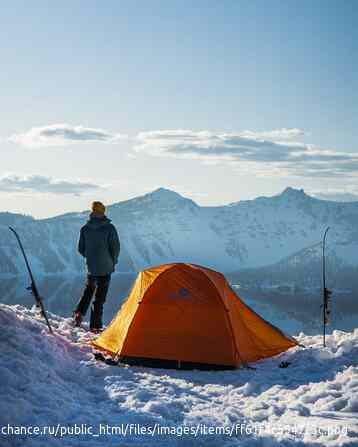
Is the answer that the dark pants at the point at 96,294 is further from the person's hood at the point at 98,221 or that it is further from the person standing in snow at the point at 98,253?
the person's hood at the point at 98,221

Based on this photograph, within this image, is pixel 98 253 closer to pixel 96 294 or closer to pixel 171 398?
pixel 96 294

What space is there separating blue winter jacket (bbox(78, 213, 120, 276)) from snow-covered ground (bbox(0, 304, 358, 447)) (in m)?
2.94

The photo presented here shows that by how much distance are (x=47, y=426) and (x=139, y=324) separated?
A: 5.65m

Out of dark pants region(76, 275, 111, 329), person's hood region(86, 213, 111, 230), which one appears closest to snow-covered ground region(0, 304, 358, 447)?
dark pants region(76, 275, 111, 329)

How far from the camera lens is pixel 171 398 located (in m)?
10.1

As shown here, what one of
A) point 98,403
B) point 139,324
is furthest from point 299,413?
point 139,324

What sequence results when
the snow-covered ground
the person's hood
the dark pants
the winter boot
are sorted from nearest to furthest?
the snow-covered ground, the person's hood, the dark pants, the winter boot

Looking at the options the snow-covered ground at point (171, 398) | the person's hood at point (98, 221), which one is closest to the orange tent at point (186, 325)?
the snow-covered ground at point (171, 398)

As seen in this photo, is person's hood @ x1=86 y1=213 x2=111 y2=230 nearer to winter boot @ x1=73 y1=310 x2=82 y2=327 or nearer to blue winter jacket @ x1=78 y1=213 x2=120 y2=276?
blue winter jacket @ x1=78 y1=213 x2=120 y2=276

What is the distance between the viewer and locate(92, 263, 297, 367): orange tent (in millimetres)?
12812

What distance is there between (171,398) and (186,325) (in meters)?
3.11

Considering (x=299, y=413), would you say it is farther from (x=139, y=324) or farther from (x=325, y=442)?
(x=139, y=324)

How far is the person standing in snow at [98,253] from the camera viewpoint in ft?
51.7

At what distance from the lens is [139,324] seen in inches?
527
